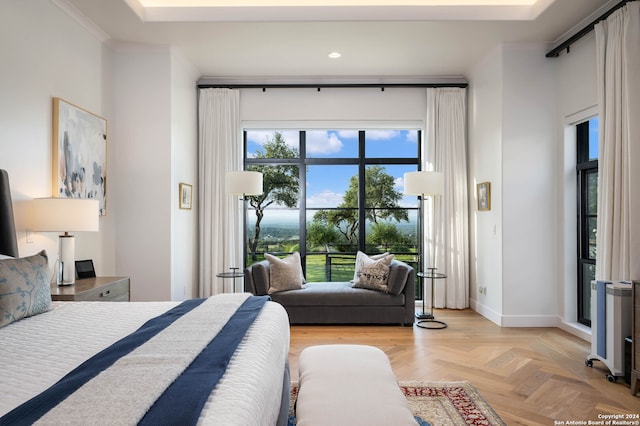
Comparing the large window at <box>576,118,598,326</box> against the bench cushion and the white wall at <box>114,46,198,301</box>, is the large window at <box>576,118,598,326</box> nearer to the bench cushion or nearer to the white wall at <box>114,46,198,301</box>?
the bench cushion

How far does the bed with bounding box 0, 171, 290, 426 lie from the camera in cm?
107

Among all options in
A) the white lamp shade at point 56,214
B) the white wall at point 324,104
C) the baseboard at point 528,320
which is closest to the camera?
the white lamp shade at point 56,214

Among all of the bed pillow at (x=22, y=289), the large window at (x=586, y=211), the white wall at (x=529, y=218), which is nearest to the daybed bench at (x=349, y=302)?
the white wall at (x=529, y=218)

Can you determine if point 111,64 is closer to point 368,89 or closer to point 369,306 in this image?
point 368,89

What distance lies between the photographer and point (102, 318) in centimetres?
220

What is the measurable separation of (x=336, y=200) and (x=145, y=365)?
4706 millimetres

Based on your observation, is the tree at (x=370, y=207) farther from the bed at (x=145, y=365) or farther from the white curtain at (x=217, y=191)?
the bed at (x=145, y=365)

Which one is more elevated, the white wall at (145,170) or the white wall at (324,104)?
the white wall at (324,104)

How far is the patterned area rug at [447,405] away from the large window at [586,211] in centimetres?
218

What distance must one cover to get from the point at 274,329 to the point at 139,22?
353cm

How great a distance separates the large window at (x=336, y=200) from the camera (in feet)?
19.4

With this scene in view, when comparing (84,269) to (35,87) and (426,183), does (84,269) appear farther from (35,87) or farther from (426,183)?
(426,183)

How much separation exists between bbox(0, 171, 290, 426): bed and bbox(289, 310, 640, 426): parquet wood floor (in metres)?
1.45

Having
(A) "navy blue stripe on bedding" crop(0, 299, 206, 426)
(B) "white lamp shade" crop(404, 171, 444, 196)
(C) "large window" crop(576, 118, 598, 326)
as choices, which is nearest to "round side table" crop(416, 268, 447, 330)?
(B) "white lamp shade" crop(404, 171, 444, 196)
